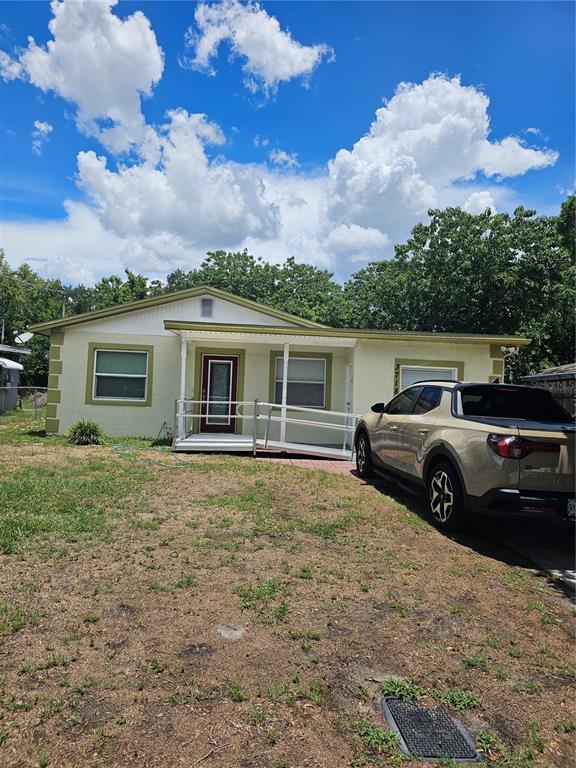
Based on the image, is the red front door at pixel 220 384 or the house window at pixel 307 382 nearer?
the house window at pixel 307 382

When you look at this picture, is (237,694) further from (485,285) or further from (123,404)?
(485,285)

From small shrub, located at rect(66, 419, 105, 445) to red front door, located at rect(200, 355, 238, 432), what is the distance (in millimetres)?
2764

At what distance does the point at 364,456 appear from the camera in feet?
26.8

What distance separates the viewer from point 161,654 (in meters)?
2.77

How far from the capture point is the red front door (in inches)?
504

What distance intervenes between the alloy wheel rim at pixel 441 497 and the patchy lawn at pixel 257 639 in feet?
0.91

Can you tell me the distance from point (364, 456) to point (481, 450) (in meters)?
3.49

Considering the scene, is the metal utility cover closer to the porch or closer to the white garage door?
the porch

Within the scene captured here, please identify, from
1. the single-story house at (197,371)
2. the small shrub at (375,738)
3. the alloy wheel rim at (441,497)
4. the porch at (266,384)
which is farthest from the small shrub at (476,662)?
the porch at (266,384)

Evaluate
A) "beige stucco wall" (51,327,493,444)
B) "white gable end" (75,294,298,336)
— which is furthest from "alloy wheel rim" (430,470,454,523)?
"white gable end" (75,294,298,336)

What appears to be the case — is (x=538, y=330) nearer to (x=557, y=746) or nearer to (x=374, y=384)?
(x=374, y=384)

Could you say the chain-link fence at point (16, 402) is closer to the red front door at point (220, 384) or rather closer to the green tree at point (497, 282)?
the red front door at point (220, 384)

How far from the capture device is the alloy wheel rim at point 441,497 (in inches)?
205

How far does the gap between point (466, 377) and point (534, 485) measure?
25.4 feet
